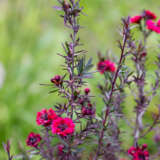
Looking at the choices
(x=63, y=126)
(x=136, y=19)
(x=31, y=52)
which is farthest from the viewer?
(x=31, y=52)

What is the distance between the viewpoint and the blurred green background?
97.2 inches

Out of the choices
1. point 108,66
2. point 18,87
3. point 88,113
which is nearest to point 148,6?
point 18,87

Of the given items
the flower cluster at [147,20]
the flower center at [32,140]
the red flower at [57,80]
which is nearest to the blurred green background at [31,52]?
the flower cluster at [147,20]

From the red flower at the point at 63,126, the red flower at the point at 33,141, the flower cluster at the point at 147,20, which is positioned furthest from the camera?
the flower cluster at the point at 147,20

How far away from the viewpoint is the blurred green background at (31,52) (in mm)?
2469

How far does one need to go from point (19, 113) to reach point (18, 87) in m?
0.27

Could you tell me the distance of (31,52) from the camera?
310cm

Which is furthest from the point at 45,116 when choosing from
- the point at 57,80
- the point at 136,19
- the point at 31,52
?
the point at 31,52

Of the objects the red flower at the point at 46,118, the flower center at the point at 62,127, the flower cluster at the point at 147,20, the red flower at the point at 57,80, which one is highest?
the flower cluster at the point at 147,20

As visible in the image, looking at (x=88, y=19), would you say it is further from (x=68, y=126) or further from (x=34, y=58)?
(x=68, y=126)

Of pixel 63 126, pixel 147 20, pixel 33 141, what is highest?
pixel 147 20

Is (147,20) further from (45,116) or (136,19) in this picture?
(45,116)

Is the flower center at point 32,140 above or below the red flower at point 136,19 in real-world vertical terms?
below

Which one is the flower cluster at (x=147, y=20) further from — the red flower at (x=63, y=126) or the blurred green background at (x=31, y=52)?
the blurred green background at (x=31, y=52)
